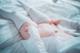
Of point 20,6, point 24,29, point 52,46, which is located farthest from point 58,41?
point 20,6

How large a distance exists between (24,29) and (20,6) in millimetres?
348

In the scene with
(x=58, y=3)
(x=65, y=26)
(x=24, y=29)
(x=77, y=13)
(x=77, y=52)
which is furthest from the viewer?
(x=58, y=3)

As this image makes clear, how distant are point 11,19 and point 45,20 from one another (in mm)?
214

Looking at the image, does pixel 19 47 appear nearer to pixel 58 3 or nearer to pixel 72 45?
pixel 72 45

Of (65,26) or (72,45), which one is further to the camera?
(65,26)

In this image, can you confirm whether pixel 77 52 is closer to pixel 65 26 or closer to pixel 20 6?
pixel 65 26

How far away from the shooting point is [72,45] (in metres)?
0.63

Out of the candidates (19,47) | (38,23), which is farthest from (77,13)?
(19,47)

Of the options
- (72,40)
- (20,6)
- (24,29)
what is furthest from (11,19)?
(72,40)

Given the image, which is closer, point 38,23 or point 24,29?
point 24,29

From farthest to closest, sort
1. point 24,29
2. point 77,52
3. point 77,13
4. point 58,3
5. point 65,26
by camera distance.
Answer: point 58,3, point 77,13, point 65,26, point 24,29, point 77,52

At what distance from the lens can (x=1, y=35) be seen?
69 centimetres

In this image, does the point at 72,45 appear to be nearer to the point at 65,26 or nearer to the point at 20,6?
the point at 65,26

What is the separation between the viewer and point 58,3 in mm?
1109
